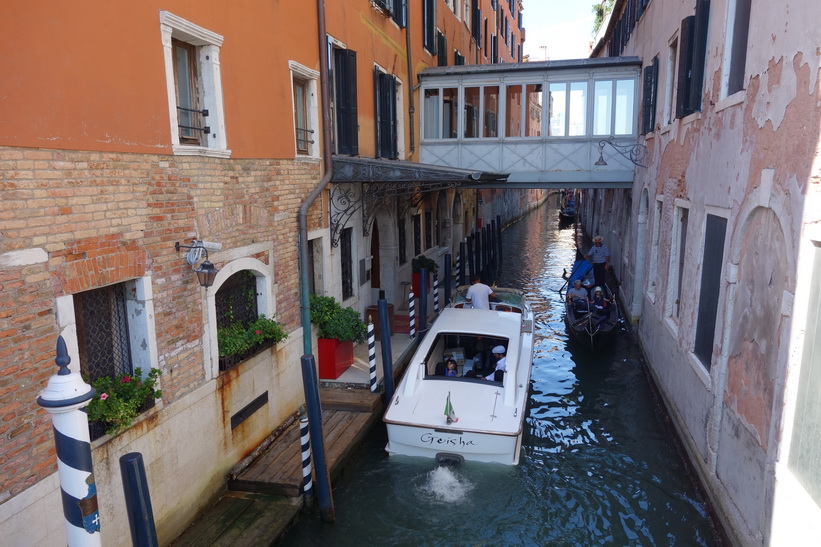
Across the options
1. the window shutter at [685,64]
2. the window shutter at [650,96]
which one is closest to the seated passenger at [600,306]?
the window shutter at [650,96]

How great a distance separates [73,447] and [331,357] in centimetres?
594

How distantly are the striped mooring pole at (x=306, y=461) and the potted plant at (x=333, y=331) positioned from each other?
7.79 ft

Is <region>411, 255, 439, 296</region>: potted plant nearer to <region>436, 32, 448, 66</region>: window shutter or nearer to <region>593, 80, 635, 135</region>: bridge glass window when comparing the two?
<region>593, 80, 635, 135</region>: bridge glass window

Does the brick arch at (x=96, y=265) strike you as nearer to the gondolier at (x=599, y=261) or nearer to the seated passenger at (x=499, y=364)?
the seated passenger at (x=499, y=364)

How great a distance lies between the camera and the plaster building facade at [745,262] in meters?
3.89

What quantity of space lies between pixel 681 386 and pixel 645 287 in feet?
12.5

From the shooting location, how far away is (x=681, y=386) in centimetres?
720

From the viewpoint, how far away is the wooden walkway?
524 centimetres

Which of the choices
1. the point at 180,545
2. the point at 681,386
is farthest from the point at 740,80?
the point at 180,545

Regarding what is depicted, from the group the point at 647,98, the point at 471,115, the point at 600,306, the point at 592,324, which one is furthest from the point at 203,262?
the point at 471,115

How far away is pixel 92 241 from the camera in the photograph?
13.7ft

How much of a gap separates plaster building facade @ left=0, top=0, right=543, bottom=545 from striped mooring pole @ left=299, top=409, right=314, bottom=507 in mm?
854

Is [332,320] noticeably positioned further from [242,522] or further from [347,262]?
[242,522]

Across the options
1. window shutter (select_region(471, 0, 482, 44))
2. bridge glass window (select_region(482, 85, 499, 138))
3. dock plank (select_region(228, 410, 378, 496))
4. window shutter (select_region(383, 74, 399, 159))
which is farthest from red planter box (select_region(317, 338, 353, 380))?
window shutter (select_region(471, 0, 482, 44))
